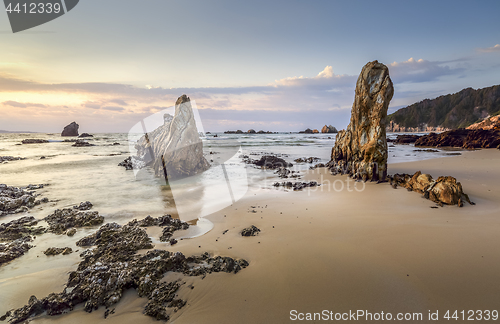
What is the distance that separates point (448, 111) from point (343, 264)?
15370cm

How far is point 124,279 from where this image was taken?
320 centimetres

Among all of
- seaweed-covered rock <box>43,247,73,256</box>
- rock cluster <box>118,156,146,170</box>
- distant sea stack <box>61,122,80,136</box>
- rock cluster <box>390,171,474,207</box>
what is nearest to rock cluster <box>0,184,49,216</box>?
seaweed-covered rock <box>43,247,73,256</box>

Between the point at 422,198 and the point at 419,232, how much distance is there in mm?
2872

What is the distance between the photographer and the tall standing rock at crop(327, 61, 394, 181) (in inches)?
374

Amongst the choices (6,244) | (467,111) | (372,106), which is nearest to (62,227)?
(6,244)

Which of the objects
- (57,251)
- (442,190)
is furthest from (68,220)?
(442,190)

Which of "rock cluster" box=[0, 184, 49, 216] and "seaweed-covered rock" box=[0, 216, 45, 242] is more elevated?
"rock cluster" box=[0, 184, 49, 216]

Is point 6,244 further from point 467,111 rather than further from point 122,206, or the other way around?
point 467,111

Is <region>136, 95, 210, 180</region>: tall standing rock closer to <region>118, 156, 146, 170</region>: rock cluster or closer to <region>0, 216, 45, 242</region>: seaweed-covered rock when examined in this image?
<region>118, 156, 146, 170</region>: rock cluster

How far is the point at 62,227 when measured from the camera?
5.65 meters

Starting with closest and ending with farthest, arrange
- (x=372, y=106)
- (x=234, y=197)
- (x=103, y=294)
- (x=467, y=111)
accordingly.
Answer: (x=103, y=294), (x=234, y=197), (x=372, y=106), (x=467, y=111)

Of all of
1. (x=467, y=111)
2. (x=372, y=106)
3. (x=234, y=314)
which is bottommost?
(x=234, y=314)

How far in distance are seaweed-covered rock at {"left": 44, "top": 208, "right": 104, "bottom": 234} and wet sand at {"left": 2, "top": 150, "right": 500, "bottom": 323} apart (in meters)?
2.16

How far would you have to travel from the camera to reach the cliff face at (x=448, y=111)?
98062 mm
